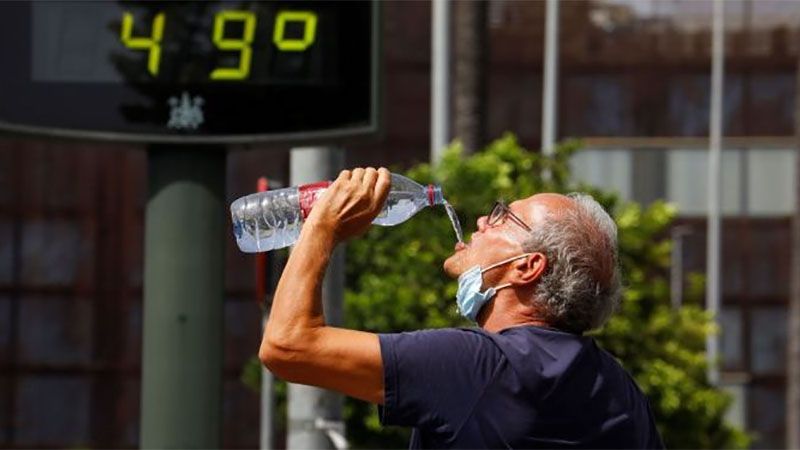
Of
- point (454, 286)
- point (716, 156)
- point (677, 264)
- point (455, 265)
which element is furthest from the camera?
point (677, 264)

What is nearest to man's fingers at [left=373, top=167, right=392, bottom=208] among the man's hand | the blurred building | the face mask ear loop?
the man's hand

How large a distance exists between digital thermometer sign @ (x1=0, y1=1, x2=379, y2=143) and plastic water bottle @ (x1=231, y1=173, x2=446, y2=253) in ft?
11.5

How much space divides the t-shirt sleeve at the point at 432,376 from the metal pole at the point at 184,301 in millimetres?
4640

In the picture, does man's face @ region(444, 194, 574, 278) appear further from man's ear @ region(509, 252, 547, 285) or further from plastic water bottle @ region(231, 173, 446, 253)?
plastic water bottle @ region(231, 173, 446, 253)

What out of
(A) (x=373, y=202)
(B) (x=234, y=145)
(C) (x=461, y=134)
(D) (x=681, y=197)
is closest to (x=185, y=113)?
(B) (x=234, y=145)

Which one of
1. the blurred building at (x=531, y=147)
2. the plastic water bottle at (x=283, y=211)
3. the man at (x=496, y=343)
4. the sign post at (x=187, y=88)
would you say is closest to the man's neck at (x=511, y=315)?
the man at (x=496, y=343)

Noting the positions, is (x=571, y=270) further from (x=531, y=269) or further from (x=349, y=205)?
(x=349, y=205)

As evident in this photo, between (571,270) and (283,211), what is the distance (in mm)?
746

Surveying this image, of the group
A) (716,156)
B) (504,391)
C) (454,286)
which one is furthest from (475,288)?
(716,156)

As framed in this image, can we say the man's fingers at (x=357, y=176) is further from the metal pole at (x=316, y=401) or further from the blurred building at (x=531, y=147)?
the blurred building at (x=531, y=147)

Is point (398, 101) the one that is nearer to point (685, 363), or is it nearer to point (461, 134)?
point (461, 134)

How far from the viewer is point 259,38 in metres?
8.32

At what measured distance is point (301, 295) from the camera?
3895mm

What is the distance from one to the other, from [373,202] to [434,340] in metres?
0.30
